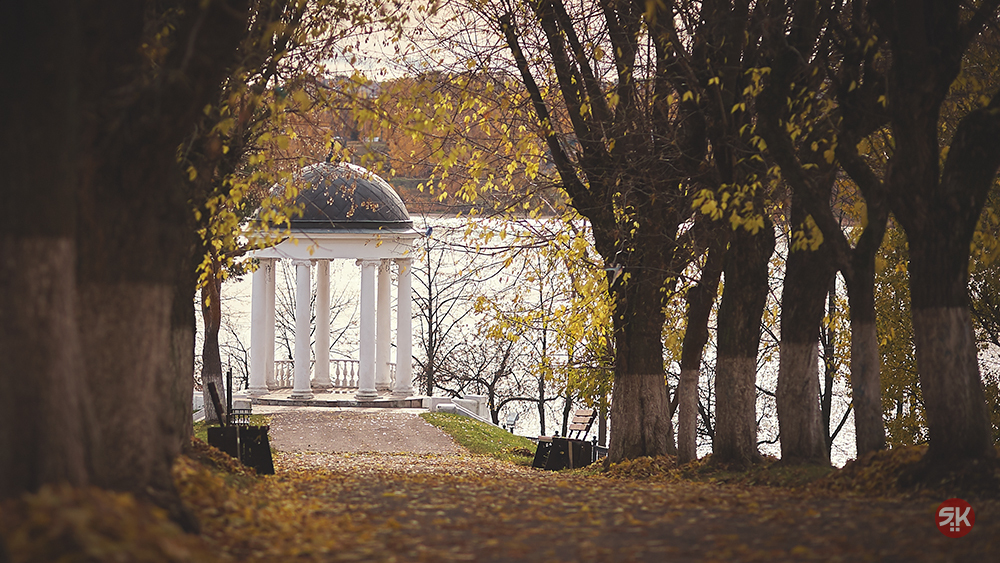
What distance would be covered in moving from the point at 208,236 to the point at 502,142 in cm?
659

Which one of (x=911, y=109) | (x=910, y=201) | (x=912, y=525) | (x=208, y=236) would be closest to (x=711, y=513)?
(x=912, y=525)

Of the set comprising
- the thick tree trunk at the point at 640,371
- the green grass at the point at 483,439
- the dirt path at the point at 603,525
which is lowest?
the green grass at the point at 483,439

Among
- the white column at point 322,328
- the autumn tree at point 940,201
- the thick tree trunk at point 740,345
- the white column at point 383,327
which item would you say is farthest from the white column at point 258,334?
the autumn tree at point 940,201

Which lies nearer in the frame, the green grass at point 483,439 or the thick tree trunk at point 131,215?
the thick tree trunk at point 131,215

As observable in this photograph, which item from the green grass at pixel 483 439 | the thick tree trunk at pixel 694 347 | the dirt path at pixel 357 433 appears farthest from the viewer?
the green grass at pixel 483 439

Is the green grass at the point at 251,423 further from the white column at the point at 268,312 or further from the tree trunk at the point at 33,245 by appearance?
the tree trunk at the point at 33,245

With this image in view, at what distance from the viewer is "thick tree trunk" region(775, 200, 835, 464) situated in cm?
1058

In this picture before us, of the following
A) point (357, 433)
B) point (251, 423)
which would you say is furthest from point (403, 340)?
point (251, 423)

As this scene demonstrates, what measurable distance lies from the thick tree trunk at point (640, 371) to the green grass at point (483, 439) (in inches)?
273

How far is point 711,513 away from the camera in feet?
22.8

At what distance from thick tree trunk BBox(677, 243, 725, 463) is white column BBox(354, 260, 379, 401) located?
17.0 metres

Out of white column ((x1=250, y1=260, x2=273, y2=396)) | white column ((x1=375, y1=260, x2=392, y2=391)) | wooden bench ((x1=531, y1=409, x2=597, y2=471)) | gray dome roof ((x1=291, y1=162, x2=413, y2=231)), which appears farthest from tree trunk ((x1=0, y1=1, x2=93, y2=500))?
white column ((x1=250, y1=260, x2=273, y2=396))

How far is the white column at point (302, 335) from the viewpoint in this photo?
2884 centimetres

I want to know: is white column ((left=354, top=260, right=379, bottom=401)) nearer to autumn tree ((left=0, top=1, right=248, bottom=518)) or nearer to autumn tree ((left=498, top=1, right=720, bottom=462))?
autumn tree ((left=498, top=1, right=720, bottom=462))
